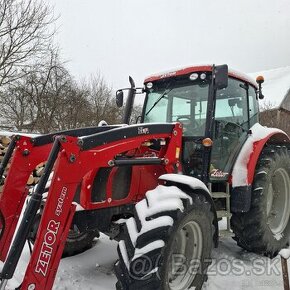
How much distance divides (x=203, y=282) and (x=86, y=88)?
74.8 feet

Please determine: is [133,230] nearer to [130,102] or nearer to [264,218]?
[264,218]

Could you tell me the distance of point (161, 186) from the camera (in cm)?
319

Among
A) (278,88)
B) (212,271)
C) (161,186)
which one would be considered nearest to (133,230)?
(161,186)

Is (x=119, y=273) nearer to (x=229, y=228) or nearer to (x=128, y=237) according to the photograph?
(x=128, y=237)

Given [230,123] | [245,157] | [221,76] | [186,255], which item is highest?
[221,76]

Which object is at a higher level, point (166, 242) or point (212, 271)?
point (166, 242)

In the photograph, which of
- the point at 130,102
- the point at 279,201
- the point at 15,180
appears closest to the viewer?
the point at 15,180

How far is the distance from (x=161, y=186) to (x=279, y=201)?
106 inches

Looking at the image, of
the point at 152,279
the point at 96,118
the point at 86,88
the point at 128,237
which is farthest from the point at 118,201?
the point at 86,88

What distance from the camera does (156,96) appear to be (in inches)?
181

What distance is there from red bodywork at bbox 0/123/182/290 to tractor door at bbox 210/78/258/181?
2.65ft

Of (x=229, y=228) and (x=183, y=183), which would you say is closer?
(x=183, y=183)

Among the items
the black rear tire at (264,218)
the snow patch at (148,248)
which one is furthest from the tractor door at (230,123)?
the snow patch at (148,248)

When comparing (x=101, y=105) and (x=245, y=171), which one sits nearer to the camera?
(x=245, y=171)
